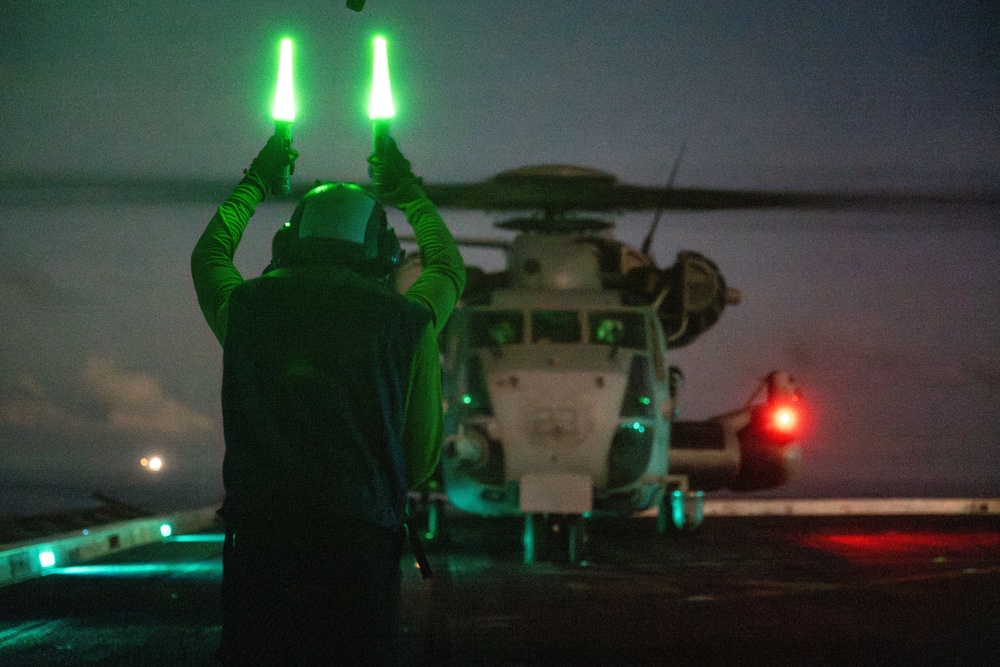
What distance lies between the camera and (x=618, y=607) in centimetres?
810

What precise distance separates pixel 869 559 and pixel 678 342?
3.52m

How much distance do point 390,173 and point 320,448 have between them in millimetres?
924

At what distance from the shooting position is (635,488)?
38.3 feet

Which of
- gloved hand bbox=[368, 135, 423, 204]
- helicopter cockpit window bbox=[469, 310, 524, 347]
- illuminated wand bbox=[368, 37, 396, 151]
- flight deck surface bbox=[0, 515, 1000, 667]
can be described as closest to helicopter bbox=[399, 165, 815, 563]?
helicopter cockpit window bbox=[469, 310, 524, 347]

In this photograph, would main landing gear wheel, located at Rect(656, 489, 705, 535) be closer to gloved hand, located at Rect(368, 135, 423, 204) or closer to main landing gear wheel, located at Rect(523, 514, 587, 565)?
main landing gear wheel, located at Rect(523, 514, 587, 565)

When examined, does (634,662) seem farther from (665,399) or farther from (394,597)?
(665,399)

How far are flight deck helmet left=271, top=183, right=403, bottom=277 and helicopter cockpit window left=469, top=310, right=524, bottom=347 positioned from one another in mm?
9115

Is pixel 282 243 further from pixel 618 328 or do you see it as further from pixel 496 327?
pixel 618 328

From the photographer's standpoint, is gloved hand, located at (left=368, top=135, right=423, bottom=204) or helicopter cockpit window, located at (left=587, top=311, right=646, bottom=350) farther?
helicopter cockpit window, located at (left=587, top=311, right=646, bottom=350)

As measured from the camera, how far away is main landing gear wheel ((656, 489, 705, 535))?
519 inches

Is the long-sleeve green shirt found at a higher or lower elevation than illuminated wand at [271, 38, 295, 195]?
lower

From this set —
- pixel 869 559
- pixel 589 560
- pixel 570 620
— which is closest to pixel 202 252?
pixel 570 620

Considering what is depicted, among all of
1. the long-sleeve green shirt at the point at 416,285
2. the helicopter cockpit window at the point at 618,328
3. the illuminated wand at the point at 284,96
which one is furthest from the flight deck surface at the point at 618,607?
the illuminated wand at the point at 284,96

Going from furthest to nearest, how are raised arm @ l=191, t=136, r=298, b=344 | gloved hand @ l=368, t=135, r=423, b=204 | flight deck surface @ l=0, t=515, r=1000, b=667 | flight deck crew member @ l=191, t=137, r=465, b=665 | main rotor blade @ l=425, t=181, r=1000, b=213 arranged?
1. main rotor blade @ l=425, t=181, r=1000, b=213
2. flight deck surface @ l=0, t=515, r=1000, b=667
3. gloved hand @ l=368, t=135, r=423, b=204
4. raised arm @ l=191, t=136, r=298, b=344
5. flight deck crew member @ l=191, t=137, r=465, b=665
